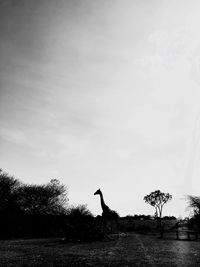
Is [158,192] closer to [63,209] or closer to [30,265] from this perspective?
[63,209]

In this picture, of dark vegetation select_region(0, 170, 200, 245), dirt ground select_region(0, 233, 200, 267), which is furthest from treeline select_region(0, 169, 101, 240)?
dirt ground select_region(0, 233, 200, 267)

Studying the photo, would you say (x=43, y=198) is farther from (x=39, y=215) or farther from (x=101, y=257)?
(x=101, y=257)

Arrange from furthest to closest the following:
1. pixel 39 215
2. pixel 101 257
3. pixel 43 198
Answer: pixel 43 198 → pixel 39 215 → pixel 101 257

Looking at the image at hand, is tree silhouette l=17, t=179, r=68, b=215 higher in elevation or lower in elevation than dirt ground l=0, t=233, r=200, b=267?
higher

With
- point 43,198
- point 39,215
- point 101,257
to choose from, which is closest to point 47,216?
point 39,215

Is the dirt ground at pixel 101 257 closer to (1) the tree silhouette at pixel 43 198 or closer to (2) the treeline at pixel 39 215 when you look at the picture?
(2) the treeline at pixel 39 215

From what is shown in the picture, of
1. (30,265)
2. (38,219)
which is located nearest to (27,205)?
(38,219)

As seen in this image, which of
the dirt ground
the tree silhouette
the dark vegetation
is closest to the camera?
the dirt ground

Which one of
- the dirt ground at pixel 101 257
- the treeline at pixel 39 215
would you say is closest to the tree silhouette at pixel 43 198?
the treeline at pixel 39 215

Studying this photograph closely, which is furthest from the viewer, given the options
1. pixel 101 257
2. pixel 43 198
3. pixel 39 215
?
pixel 43 198

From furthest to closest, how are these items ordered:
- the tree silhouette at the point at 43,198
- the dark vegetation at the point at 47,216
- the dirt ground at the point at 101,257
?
1. the tree silhouette at the point at 43,198
2. the dark vegetation at the point at 47,216
3. the dirt ground at the point at 101,257

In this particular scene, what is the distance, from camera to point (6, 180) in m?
50.6

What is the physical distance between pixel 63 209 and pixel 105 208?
113 feet

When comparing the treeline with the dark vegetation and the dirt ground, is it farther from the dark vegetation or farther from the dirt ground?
the dirt ground
